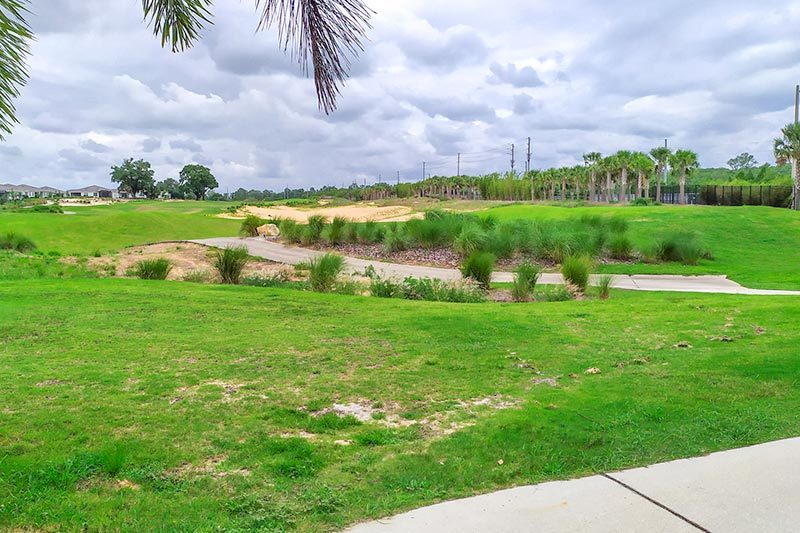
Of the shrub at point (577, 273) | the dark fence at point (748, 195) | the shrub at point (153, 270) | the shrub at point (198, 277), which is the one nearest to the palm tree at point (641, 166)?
the dark fence at point (748, 195)

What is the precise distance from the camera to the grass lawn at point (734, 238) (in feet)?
68.9

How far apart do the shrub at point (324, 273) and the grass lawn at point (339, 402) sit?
618 centimetres

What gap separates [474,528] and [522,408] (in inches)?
81.4

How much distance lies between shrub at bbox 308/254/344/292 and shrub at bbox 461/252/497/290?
12.9 ft

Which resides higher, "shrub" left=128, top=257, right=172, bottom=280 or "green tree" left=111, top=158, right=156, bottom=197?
"green tree" left=111, top=158, right=156, bottom=197

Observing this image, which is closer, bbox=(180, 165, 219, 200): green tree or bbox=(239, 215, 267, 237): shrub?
bbox=(239, 215, 267, 237): shrub

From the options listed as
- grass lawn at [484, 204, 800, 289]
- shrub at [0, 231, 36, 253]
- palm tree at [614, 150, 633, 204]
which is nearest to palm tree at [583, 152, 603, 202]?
palm tree at [614, 150, 633, 204]

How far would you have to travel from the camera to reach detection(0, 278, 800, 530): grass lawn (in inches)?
138

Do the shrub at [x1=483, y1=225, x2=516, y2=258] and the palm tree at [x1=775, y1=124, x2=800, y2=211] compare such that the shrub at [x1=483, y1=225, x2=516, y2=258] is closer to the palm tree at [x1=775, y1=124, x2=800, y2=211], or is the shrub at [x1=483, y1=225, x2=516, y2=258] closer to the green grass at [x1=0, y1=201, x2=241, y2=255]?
the green grass at [x1=0, y1=201, x2=241, y2=255]

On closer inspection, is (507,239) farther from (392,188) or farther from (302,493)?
(392,188)

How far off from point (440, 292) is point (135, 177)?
95180 mm

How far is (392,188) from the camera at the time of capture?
443ft

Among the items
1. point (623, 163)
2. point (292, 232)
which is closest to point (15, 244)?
point (292, 232)

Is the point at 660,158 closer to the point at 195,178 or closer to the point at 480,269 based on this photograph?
the point at 480,269
